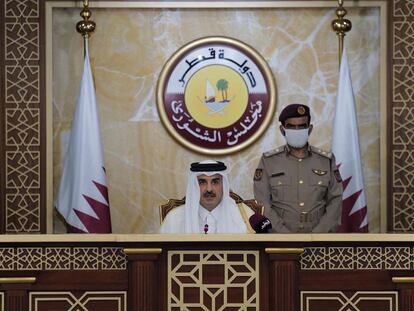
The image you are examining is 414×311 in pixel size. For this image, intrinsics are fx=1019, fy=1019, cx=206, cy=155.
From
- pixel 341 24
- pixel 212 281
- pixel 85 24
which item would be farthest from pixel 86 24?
pixel 212 281

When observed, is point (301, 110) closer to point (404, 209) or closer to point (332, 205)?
point (332, 205)

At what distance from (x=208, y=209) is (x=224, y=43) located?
74.3 inches

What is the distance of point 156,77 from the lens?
305 inches

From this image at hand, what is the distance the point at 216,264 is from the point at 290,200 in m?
1.63

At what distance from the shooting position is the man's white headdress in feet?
20.1

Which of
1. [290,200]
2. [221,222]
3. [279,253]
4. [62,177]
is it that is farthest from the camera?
[62,177]

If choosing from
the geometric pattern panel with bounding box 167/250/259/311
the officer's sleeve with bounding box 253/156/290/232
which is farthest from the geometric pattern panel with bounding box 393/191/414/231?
the geometric pattern panel with bounding box 167/250/259/311

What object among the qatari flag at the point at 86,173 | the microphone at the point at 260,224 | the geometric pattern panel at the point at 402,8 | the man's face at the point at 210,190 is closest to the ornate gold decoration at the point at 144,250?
the microphone at the point at 260,224

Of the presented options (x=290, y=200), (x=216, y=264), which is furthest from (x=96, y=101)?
(x=216, y=264)

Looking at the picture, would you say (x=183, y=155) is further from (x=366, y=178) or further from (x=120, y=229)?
(x=366, y=178)

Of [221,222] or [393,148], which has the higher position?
[393,148]

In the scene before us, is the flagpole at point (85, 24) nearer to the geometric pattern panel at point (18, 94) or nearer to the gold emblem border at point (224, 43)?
the geometric pattern panel at point (18, 94)

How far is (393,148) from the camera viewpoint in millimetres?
7656

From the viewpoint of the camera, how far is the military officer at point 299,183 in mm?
6660
